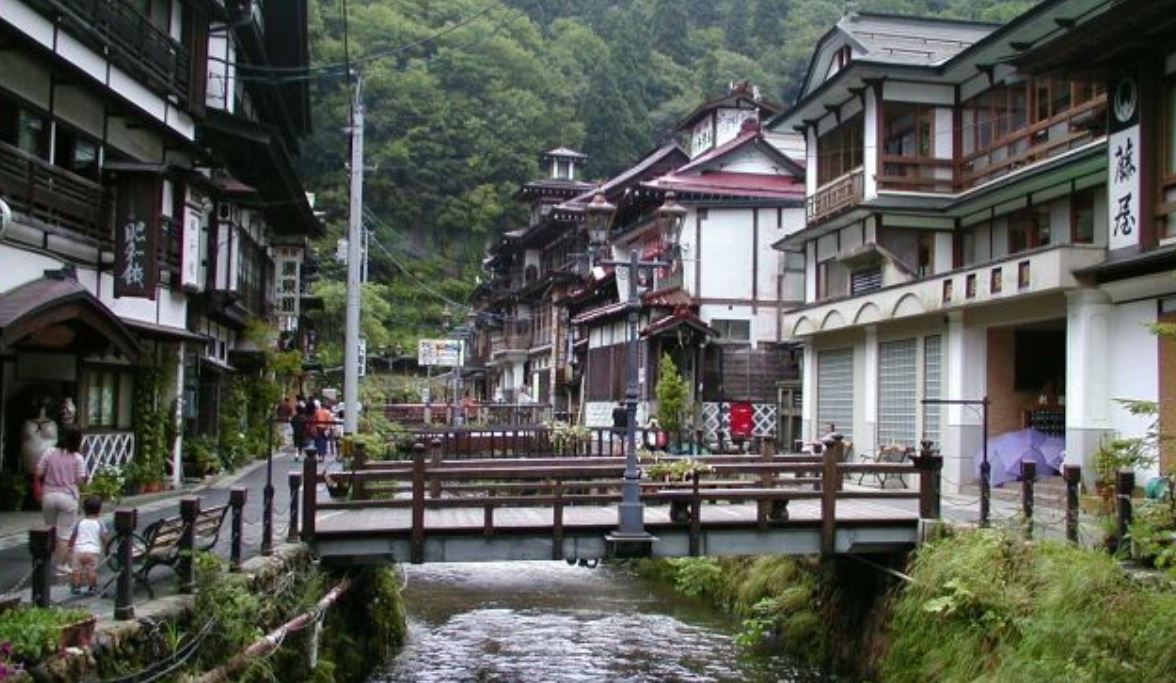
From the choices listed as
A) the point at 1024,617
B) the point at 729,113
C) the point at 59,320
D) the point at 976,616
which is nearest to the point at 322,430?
the point at 59,320

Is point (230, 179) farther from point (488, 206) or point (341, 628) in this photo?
point (488, 206)

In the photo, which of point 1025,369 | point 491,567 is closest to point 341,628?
point 491,567

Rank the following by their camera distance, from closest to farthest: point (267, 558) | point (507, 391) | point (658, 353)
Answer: point (267, 558), point (658, 353), point (507, 391)

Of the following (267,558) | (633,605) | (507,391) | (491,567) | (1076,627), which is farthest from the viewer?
(507,391)

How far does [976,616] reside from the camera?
13406mm

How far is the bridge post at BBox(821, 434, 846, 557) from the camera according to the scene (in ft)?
52.8

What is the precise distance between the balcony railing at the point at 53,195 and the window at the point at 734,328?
24.9 metres

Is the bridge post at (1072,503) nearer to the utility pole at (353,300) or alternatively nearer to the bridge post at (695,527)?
the bridge post at (695,527)

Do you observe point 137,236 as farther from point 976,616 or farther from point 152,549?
point 976,616

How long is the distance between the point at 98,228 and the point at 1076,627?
16544 mm

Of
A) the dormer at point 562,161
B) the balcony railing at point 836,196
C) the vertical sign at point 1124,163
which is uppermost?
the dormer at point 562,161

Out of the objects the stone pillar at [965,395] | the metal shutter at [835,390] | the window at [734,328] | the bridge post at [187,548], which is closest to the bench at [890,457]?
the stone pillar at [965,395]

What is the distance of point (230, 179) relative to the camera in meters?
27.2

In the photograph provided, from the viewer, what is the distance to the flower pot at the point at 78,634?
8.33m
